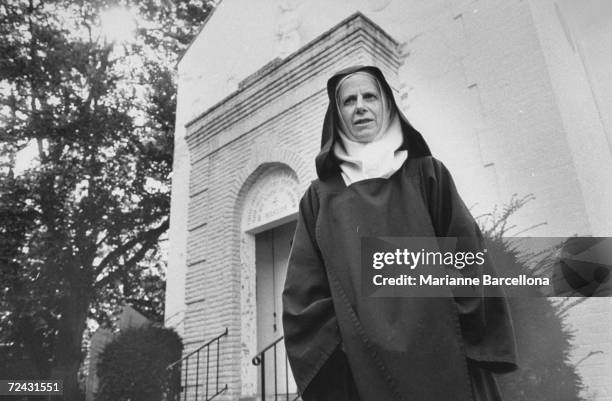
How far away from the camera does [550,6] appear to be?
14.0 feet

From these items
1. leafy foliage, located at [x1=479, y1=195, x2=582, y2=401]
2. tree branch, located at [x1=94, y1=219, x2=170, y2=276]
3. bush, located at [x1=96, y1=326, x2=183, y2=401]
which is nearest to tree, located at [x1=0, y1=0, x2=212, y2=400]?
tree branch, located at [x1=94, y1=219, x2=170, y2=276]

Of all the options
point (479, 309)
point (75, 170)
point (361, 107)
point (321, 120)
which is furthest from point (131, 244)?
point (479, 309)

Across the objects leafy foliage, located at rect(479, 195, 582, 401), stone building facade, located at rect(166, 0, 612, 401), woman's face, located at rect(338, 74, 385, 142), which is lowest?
leafy foliage, located at rect(479, 195, 582, 401)

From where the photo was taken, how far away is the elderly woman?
1.33 m

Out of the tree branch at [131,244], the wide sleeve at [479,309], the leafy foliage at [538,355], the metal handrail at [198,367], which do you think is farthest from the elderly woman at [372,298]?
the tree branch at [131,244]

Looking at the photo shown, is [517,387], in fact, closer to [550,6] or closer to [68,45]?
[550,6]

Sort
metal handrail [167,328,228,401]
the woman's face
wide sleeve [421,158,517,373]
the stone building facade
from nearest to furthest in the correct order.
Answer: wide sleeve [421,158,517,373], the woman's face, the stone building facade, metal handrail [167,328,228,401]

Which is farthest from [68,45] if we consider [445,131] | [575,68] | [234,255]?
[575,68]

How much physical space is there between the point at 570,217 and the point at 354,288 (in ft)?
9.09

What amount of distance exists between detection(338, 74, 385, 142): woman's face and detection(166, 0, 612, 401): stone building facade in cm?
249

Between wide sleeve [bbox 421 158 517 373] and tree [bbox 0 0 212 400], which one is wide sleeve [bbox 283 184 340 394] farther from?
tree [bbox 0 0 212 400]

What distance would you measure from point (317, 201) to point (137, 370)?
465 centimetres

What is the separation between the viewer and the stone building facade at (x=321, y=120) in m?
3.69

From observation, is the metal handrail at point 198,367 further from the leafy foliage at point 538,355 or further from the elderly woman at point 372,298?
the elderly woman at point 372,298
